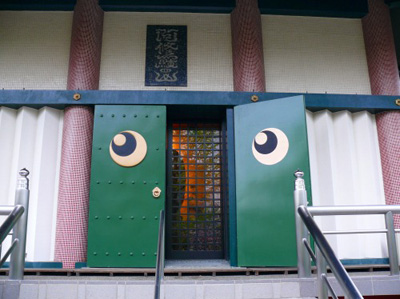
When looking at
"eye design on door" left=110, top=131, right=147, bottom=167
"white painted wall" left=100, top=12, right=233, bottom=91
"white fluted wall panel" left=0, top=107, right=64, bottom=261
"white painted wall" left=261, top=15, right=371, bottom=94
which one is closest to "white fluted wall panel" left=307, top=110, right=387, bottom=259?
"white painted wall" left=261, top=15, right=371, bottom=94

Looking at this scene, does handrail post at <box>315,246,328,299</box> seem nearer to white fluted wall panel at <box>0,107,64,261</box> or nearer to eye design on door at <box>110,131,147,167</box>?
eye design on door at <box>110,131,147,167</box>

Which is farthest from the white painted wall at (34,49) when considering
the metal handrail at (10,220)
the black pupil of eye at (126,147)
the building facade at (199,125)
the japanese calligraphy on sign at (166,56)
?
the metal handrail at (10,220)

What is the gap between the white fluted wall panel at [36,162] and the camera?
230 inches

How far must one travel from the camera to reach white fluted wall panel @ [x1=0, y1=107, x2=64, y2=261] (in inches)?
230

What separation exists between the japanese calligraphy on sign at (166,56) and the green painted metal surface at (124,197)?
0.86 m

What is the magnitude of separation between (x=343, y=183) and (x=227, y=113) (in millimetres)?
2310

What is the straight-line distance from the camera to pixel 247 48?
256 inches

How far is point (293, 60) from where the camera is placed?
269 inches

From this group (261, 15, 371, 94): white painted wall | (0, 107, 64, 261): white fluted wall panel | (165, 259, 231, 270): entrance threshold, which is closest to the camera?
(165, 259, 231, 270): entrance threshold

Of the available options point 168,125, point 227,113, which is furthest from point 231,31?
point 168,125

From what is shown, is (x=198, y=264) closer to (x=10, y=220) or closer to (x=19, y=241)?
(x=19, y=241)

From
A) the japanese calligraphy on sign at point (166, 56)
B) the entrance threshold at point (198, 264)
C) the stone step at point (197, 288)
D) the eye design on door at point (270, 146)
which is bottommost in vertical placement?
the stone step at point (197, 288)

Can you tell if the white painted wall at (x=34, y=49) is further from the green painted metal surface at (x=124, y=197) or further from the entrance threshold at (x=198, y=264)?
the entrance threshold at (x=198, y=264)

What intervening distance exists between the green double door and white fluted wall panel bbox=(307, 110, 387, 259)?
2.80 feet
